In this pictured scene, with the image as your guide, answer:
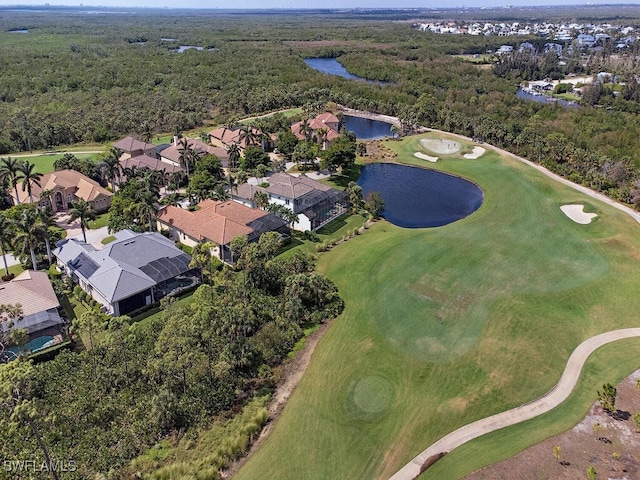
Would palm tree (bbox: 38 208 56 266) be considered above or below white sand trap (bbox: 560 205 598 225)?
above

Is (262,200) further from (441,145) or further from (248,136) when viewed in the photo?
(441,145)

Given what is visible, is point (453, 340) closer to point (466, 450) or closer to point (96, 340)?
point (466, 450)

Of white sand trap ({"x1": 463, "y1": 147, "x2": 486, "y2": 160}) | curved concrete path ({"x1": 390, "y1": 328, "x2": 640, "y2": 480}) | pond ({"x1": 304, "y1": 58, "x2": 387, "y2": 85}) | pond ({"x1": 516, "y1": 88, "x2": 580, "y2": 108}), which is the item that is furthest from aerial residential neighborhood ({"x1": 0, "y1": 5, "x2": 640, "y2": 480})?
pond ({"x1": 304, "y1": 58, "x2": 387, "y2": 85})

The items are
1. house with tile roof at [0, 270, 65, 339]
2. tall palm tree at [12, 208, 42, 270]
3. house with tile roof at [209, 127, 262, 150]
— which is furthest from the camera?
house with tile roof at [209, 127, 262, 150]

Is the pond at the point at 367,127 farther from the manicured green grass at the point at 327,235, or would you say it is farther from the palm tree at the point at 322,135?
the manicured green grass at the point at 327,235

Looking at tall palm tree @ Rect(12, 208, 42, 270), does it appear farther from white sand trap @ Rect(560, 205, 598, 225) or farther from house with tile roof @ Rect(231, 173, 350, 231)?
white sand trap @ Rect(560, 205, 598, 225)

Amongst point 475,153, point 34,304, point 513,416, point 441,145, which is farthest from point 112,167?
point 475,153
